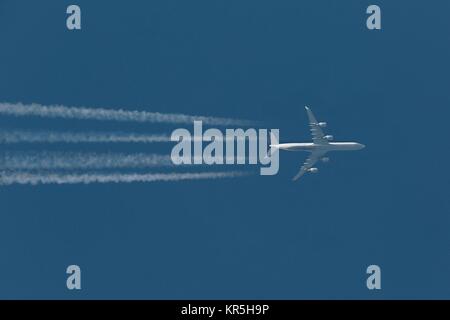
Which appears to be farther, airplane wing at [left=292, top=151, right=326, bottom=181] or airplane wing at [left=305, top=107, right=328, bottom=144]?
airplane wing at [left=292, top=151, right=326, bottom=181]

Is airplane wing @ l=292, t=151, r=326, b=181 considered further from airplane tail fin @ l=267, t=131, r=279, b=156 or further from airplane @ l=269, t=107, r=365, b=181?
airplane tail fin @ l=267, t=131, r=279, b=156

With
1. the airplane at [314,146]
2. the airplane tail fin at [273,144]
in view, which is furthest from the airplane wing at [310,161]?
the airplane tail fin at [273,144]

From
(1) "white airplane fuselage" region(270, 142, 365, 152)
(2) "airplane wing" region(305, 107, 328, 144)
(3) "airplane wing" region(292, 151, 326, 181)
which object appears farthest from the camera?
(3) "airplane wing" region(292, 151, 326, 181)

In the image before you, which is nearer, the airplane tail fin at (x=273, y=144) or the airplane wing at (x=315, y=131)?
the airplane tail fin at (x=273, y=144)

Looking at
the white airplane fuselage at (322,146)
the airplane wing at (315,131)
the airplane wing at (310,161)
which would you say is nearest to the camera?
the white airplane fuselage at (322,146)

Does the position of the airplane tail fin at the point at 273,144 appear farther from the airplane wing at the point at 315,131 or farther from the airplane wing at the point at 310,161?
the airplane wing at the point at 315,131

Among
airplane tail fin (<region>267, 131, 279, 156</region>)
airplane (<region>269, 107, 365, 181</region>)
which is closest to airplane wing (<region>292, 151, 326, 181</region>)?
airplane (<region>269, 107, 365, 181</region>)

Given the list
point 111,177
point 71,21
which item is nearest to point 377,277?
point 111,177

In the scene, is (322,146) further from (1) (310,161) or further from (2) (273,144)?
(2) (273,144)
